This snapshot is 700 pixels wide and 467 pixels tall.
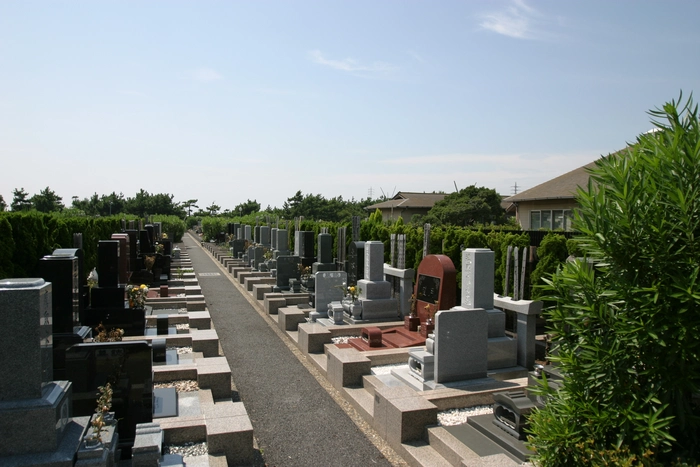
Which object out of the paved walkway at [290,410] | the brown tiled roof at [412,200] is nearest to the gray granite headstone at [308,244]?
the paved walkway at [290,410]

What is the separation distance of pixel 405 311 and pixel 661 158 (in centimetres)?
957

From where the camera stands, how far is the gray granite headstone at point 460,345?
757cm

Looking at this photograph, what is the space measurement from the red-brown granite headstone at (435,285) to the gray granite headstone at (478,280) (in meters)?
1.43

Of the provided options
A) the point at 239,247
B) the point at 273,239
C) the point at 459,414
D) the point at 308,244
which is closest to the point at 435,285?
the point at 459,414

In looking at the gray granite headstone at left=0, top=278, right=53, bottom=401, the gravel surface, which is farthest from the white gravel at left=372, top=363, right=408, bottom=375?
the gray granite headstone at left=0, top=278, right=53, bottom=401

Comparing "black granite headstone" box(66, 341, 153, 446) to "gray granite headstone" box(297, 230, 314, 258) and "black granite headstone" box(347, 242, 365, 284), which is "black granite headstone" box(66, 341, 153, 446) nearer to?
"black granite headstone" box(347, 242, 365, 284)

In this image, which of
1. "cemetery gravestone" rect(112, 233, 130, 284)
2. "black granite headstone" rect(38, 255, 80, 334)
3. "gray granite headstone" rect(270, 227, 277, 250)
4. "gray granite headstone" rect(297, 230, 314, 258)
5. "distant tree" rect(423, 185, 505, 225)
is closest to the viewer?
"black granite headstone" rect(38, 255, 80, 334)

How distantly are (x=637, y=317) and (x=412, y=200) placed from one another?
46.0m

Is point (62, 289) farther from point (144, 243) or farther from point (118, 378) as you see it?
point (144, 243)

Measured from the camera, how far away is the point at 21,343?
14.1 feet

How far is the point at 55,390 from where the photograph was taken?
456 cm

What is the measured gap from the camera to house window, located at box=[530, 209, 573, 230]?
901 inches

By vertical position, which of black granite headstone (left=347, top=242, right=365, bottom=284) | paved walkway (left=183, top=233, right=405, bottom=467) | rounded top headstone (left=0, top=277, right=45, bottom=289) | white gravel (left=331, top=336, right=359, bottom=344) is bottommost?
paved walkway (left=183, top=233, right=405, bottom=467)

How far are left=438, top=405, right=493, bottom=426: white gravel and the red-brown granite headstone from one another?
9.97 ft
